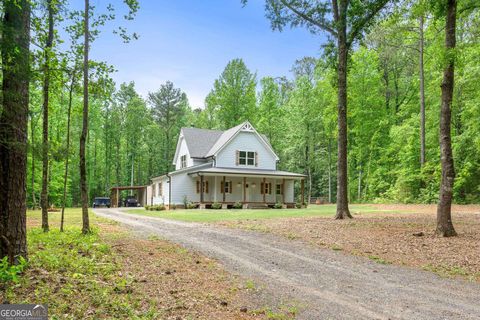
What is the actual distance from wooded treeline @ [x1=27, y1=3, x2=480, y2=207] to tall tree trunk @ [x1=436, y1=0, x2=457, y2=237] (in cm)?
712

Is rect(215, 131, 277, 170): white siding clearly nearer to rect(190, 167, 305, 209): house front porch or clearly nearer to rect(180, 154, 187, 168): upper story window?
rect(190, 167, 305, 209): house front porch

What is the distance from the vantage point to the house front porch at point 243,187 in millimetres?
28422

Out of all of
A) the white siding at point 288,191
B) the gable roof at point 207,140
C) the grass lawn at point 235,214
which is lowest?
the grass lawn at point 235,214

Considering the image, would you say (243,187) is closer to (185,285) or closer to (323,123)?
(323,123)

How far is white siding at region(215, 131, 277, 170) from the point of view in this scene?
3069 centimetres

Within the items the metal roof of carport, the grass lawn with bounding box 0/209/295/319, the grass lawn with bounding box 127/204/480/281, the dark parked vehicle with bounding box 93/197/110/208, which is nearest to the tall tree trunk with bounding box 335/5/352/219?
the grass lawn with bounding box 127/204/480/281

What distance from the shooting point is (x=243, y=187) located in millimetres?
30359

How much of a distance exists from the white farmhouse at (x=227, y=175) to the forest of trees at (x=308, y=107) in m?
7.02

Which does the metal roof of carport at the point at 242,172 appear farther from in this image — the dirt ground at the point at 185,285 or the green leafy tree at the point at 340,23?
the dirt ground at the point at 185,285

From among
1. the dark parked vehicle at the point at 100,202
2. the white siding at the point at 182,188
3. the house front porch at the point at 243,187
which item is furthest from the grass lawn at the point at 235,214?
the dark parked vehicle at the point at 100,202

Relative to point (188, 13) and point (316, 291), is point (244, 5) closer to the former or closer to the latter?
point (188, 13)

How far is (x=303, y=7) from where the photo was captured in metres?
16.5

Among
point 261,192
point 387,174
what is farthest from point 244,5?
point 387,174

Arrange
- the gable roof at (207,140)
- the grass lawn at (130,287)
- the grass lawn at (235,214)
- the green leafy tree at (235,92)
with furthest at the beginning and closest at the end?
the green leafy tree at (235,92)
the gable roof at (207,140)
the grass lawn at (235,214)
the grass lawn at (130,287)
